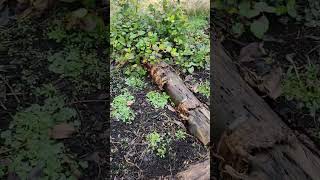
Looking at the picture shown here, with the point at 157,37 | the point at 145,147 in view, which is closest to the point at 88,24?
the point at 157,37

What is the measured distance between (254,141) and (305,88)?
1.85 ft

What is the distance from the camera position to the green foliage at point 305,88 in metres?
2.26

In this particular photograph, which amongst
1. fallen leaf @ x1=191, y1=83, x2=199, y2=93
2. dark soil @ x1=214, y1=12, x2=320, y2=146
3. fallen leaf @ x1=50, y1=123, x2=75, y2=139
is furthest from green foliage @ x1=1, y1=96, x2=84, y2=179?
dark soil @ x1=214, y1=12, x2=320, y2=146

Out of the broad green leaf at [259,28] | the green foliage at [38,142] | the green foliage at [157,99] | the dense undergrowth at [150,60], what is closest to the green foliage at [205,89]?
the dense undergrowth at [150,60]

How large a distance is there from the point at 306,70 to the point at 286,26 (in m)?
0.28

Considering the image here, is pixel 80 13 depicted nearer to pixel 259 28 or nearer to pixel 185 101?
pixel 185 101

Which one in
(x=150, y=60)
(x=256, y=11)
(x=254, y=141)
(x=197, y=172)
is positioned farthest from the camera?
(x=256, y=11)

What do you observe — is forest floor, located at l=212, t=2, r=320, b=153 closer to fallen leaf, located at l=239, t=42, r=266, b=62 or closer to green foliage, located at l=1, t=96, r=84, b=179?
fallen leaf, located at l=239, t=42, r=266, b=62

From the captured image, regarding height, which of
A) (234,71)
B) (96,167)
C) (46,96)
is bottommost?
(96,167)

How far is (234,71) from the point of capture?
2.29 metres

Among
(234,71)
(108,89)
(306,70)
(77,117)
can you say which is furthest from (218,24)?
(77,117)

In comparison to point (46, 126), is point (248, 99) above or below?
above

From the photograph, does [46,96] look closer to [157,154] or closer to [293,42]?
[157,154]

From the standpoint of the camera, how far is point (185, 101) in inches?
88.1
